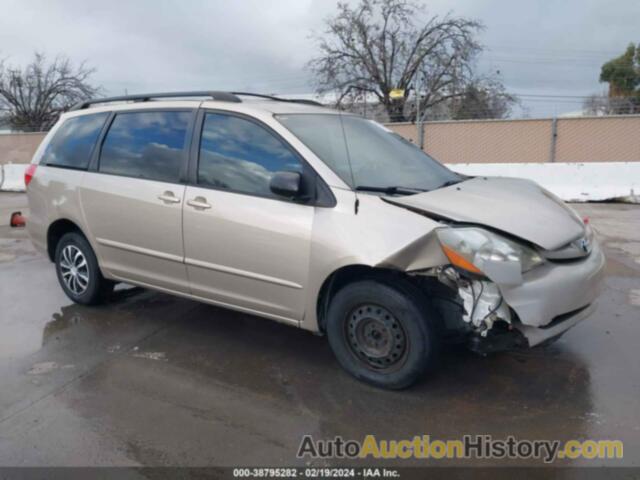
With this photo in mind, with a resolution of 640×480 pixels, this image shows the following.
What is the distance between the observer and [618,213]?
10070 mm

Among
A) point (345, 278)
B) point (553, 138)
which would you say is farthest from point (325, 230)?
point (553, 138)

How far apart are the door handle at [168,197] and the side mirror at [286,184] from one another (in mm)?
944

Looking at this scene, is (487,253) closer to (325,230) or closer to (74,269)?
(325,230)

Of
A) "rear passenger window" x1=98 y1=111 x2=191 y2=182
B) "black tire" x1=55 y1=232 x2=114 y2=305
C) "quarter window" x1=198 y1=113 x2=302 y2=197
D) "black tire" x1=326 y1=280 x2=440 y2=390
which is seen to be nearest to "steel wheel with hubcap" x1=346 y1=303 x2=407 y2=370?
"black tire" x1=326 y1=280 x2=440 y2=390

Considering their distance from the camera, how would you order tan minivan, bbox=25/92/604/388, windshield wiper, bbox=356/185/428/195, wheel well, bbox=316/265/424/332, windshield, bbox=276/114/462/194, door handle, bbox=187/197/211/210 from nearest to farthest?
tan minivan, bbox=25/92/604/388, wheel well, bbox=316/265/424/332, windshield wiper, bbox=356/185/428/195, windshield, bbox=276/114/462/194, door handle, bbox=187/197/211/210

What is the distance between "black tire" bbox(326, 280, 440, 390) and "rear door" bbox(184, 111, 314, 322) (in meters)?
0.33

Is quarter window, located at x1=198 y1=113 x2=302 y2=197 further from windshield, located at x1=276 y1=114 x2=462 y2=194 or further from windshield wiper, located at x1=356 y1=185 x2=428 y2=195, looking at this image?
windshield wiper, located at x1=356 y1=185 x2=428 y2=195

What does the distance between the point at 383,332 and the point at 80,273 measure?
3.12m

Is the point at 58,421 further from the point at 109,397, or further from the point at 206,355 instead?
the point at 206,355

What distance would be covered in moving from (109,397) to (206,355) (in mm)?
791

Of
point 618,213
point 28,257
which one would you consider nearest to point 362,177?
point 28,257

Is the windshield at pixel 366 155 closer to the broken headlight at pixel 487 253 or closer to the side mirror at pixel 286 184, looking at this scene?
the side mirror at pixel 286 184

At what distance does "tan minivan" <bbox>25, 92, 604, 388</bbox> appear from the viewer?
3104 millimetres

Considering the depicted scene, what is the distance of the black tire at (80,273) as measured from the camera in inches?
191
